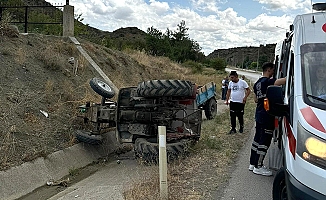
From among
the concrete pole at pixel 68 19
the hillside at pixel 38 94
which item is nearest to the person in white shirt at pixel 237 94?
the hillside at pixel 38 94

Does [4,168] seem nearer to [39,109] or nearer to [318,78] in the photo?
[39,109]

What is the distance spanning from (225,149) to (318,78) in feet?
15.3

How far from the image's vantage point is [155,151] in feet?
26.3

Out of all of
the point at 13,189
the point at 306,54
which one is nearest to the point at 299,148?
the point at 306,54

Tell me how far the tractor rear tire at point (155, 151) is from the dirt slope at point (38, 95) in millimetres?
1898

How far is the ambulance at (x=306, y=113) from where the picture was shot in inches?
140

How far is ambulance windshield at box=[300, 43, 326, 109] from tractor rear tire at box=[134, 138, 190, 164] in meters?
3.96

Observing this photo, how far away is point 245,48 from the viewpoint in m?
167

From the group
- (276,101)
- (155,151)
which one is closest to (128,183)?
(155,151)

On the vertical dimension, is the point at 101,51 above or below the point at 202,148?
above

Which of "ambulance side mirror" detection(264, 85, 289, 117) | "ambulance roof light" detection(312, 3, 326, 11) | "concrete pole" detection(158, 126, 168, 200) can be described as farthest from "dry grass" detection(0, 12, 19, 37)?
"ambulance side mirror" detection(264, 85, 289, 117)

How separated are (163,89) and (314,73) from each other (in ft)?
13.6

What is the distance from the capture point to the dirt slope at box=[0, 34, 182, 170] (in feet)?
27.7

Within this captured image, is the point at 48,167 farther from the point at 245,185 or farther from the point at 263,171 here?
the point at 263,171
